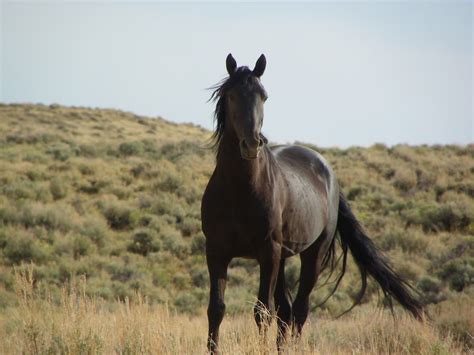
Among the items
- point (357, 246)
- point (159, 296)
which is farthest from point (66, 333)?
point (159, 296)

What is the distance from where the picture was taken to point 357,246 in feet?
22.7

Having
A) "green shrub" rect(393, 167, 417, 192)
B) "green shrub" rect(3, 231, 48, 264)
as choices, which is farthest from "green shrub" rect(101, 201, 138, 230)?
"green shrub" rect(393, 167, 417, 192)

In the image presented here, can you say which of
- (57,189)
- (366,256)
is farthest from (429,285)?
(57,189)

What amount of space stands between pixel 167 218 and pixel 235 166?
13.5 m

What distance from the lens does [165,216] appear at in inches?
696

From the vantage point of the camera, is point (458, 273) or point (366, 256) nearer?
point (366, 256)

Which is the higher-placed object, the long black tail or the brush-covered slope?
the long black tail

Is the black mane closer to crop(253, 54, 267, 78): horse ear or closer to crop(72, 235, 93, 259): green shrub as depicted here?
crop(253, 54, 267, 78): horse ear

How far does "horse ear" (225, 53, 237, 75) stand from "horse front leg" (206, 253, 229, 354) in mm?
1478

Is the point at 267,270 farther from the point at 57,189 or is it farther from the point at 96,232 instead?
the point at 57,189

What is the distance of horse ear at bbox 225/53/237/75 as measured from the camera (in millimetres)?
4555

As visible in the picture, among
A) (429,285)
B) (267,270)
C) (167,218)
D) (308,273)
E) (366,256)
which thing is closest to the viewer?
(267,270)

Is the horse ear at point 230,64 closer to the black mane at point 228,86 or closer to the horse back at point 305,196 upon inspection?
the black mane at point 228,86

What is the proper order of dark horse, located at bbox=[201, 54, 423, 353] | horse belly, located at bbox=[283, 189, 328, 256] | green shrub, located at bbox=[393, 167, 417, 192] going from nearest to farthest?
1. dark horse, located at bbox=[201, 54, 423, 353]
2. horse belly, located at bbox=[283, 189, 328, 256]
3. green shrub, located at bbox=[393, 167, 417, 192]
